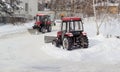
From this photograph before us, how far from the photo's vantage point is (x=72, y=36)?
2147 centimetres

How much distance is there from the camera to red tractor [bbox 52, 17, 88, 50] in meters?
21.3

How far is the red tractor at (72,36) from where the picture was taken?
2133 centimetres

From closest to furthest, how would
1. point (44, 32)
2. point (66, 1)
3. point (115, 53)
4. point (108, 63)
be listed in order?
1. point (108, 63)
2. point (115, 53)
3. point (44, 32)
4. point (66, 1)

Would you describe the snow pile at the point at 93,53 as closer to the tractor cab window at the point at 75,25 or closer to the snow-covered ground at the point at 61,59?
the snow-covered ground at the point at 61,59

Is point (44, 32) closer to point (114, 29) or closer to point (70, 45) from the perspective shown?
point (114, 29)

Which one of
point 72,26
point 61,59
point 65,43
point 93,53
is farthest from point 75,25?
point 61,59

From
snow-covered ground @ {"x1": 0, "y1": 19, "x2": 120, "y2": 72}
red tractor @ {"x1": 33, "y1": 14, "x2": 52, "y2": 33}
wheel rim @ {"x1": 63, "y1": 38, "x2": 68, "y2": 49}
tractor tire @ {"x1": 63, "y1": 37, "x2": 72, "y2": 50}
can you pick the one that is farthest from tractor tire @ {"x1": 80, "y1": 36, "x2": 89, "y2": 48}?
red tractor @ {"x1": 33, "y1": 14, "x2": 52, "y2": 33}

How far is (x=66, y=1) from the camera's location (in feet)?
198

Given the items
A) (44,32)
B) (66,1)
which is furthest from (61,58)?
(66,1)

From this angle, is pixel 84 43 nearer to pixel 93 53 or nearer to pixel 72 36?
pixel 72 36

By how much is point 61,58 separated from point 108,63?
278 cm

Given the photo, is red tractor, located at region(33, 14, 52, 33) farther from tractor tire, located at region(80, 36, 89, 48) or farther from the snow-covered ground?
tractor tire, located at region(80, 36, 89, 48)

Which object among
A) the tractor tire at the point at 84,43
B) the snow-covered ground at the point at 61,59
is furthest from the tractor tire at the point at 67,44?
the tractor tire at the point at 84,43

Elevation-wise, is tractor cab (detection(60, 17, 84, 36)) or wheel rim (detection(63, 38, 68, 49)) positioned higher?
tractor cab (detection(60, 17, 84, 36))
